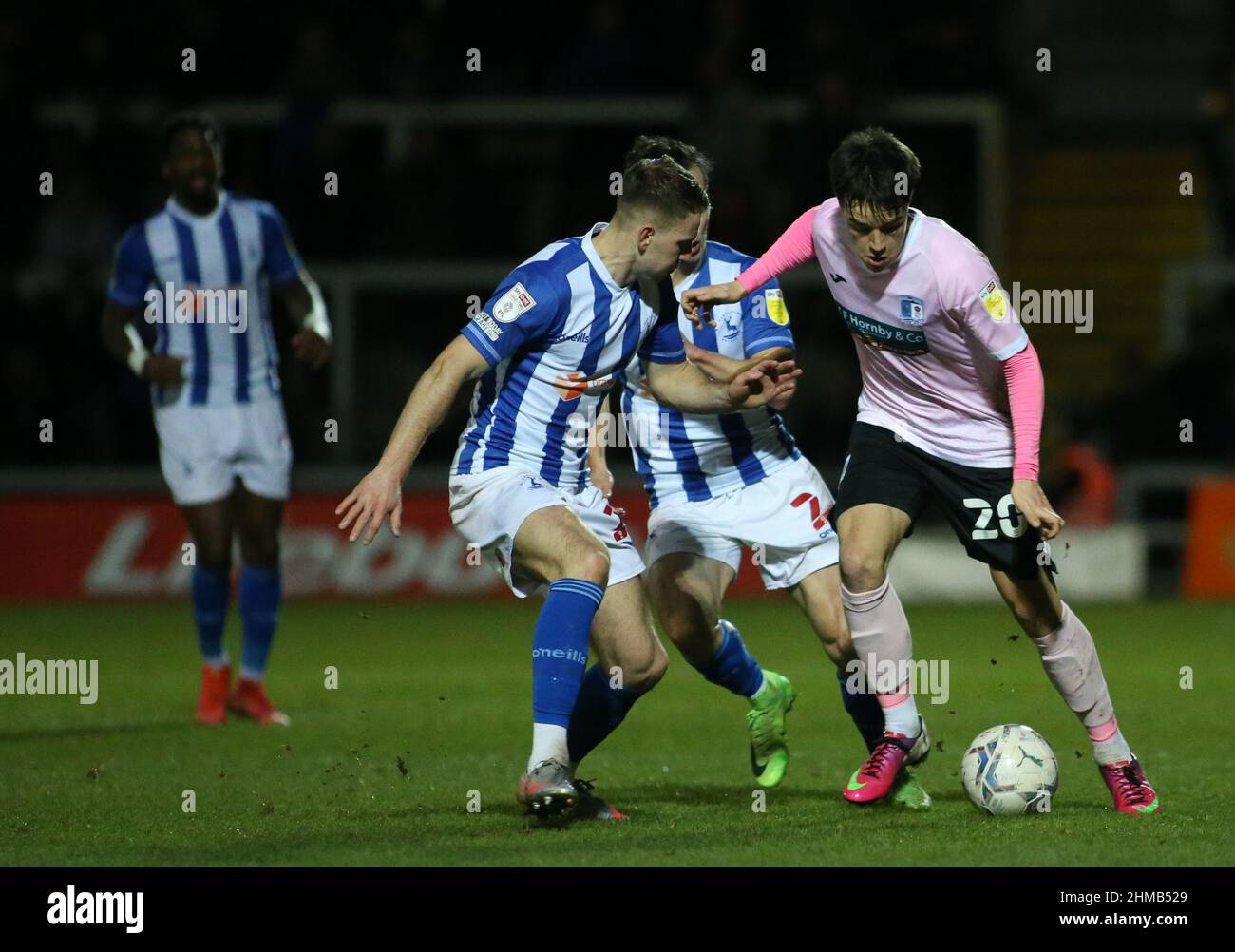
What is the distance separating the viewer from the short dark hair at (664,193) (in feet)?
18.0

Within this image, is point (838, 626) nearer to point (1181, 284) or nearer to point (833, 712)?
point (833, 712)

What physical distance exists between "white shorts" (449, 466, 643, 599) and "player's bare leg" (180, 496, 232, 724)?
2721mm

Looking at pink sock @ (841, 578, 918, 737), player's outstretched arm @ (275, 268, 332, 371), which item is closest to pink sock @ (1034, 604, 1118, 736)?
pink sock @ (841, 578, 918, 737)

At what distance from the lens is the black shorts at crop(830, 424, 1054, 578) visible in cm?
562

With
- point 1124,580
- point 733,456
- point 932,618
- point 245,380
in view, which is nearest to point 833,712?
point 733,456

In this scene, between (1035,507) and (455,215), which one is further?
(455,215)

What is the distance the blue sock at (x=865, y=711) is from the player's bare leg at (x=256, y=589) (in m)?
2.90

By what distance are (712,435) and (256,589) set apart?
2660 mm

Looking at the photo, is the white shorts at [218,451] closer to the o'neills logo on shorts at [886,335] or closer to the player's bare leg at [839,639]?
the player's bare leg at [839,639]

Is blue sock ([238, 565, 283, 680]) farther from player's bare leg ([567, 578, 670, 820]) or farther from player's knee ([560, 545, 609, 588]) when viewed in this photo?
player's knee ([560, 545, 609, 588])

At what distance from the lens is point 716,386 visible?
5898mm

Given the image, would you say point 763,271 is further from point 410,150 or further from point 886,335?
point 410,150

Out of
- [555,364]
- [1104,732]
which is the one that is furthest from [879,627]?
[555,364]

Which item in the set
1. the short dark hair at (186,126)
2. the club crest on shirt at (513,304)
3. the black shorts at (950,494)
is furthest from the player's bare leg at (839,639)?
the short dark hair at (186,126)
